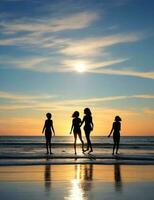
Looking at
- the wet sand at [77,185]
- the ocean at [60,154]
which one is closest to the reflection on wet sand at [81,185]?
the wet sand at [77,185]

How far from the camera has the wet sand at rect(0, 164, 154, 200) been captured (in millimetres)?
8031

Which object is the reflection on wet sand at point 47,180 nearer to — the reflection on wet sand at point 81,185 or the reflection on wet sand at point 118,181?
the reflection on wet sand at point 81,185

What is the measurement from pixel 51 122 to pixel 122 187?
15.4 meters

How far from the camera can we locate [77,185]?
30.6 feet

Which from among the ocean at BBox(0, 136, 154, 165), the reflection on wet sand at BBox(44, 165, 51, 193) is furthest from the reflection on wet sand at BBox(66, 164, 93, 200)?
the ocean at BBox(0, 136, 154, 165)

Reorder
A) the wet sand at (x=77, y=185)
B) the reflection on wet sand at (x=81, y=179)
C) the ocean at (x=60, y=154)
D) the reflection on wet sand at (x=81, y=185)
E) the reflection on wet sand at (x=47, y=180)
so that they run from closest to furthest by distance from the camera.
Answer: the reflection on wet sand at (x=81, y=185) < the wet sand at (x=77, y=185) < the reflection on wet sand at (x=81, y=179) < the reflection on wet sand at (x=47, y=180) < the ocean at (x=60, y=154)

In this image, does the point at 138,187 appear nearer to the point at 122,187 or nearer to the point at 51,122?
the point at 122,187

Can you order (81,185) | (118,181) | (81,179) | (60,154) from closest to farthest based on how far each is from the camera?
(81,185) < (118,181) < (81,179) < (60,154)

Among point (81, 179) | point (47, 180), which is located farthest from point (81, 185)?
point (47, 180)

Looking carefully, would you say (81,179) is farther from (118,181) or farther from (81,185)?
(81,185)

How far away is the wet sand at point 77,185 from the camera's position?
803cm

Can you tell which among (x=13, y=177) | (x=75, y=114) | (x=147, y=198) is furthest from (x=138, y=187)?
(x=75, y=114)

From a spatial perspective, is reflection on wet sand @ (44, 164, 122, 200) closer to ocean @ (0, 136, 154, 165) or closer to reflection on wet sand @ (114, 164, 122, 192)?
reflection on wet sand @ (114, 164, 122, 192)

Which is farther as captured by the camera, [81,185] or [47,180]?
[47,180]
